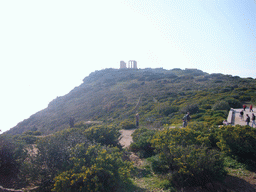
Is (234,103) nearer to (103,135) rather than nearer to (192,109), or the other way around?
(192,109)

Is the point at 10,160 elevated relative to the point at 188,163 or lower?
lower

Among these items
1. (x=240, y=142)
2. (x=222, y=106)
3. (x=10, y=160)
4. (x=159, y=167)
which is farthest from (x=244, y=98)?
(x=10, y=160)

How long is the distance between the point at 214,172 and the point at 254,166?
1887 mm

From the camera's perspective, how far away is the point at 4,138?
5699 mm

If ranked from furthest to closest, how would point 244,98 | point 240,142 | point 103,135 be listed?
1. point 244,98
2. point 103,135
3. point 240,142

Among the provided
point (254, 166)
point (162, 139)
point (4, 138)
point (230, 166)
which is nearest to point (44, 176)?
point (4, 138)

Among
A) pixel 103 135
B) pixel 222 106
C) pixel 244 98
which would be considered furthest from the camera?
pixel 244 98

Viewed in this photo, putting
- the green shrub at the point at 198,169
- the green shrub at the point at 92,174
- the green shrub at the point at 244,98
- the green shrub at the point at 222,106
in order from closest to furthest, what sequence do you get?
the green shrub at the point at 92,174 → the green shrub at the point at 198,169 → the green shrub at the point at 222,106 → the green shrub at the point at 244,98

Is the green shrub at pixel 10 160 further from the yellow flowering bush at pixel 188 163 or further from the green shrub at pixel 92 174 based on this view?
the yellow flowering bush at pixel 188 163

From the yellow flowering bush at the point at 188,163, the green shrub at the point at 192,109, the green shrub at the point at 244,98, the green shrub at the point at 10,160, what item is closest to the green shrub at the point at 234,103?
the green shrub at the point at 244,98

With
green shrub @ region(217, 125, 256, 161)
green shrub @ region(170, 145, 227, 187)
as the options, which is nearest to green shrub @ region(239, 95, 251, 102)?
green shrub @ region(217, 125, 256, 161)

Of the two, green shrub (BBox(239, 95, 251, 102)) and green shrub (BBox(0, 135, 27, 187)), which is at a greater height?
green shrub (BBox(239, 95, 251, 102))

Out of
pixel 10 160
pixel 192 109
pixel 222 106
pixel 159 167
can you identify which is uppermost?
pixel 222 106

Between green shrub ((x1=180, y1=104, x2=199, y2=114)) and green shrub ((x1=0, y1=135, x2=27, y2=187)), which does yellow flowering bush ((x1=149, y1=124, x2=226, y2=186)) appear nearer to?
green shrub ((x1=0, y1=135, x2=27, y2=187))
